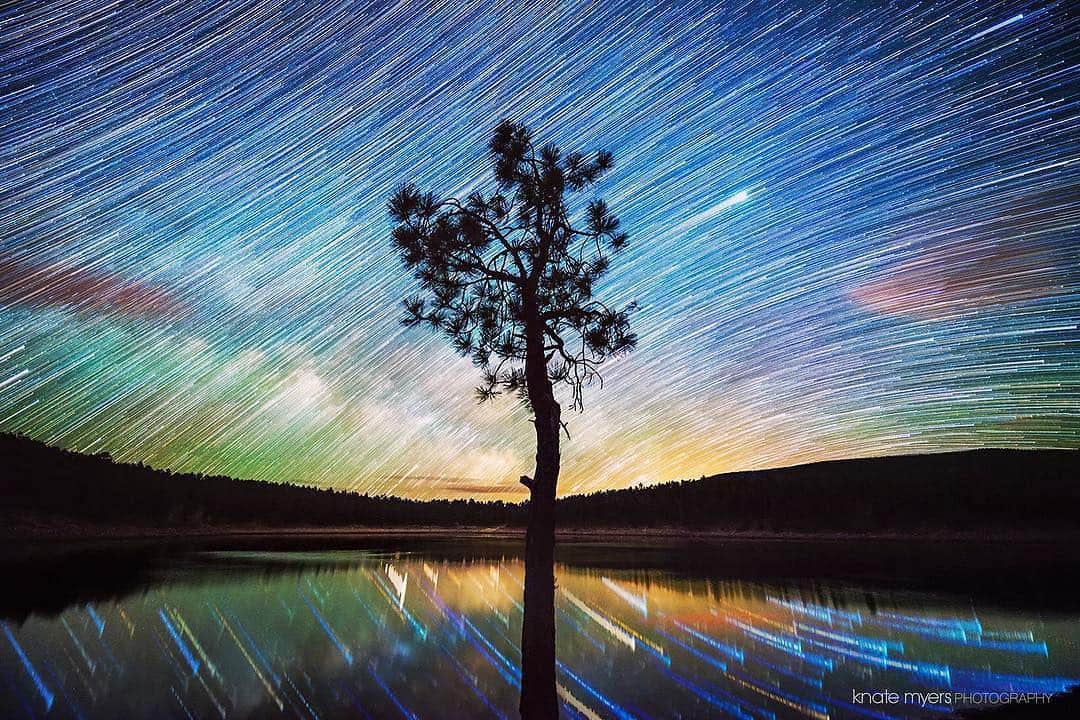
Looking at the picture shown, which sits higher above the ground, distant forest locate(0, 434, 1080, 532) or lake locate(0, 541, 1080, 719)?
distant forest locate(0, 434, 1080, 532)

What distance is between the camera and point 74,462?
311 ft

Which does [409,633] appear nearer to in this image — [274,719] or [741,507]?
[274,719]

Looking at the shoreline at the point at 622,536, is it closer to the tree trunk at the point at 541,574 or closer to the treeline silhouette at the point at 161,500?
the treeline silhouette at the point at 161,500

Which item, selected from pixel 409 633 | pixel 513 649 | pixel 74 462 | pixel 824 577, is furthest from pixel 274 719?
pixel 74 462

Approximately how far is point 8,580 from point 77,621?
34.8 ft

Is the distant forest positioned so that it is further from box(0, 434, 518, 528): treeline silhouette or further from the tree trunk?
the tree trunk

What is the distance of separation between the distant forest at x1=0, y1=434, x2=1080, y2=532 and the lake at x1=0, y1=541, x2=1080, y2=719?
61699mm

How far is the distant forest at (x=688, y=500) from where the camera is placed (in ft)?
260

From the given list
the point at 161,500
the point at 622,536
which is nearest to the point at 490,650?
the point at 622,536

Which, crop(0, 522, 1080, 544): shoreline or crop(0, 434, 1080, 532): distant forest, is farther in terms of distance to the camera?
crop(0, 434, 1080, 532): distant forest

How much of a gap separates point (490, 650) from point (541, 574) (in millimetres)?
5262

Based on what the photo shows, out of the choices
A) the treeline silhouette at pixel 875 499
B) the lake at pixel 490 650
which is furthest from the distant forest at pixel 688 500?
the lake at pixel 490 650

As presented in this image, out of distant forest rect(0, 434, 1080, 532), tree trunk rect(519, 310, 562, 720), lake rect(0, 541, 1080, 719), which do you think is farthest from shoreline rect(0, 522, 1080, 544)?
tree trunk rect(519, 310, 562, 720)

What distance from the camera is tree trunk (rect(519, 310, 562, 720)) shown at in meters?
7.76
